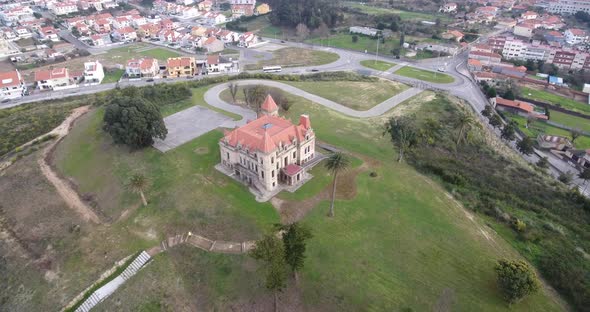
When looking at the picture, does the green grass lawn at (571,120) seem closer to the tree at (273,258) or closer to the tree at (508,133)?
the tree at (508,133)

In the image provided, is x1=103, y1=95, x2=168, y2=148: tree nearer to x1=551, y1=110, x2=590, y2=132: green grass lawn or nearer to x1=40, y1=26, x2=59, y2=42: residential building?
x1=551, y1=110, x2=590, y2=132: green grass lawn

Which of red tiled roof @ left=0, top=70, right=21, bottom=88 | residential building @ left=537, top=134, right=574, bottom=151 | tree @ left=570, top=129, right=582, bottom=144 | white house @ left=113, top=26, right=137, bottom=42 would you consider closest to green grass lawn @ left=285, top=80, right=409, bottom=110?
residential building @ left=537, top=134, right=574, bottom=151

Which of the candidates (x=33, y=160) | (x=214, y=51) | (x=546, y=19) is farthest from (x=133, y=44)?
(x=546, y=19)

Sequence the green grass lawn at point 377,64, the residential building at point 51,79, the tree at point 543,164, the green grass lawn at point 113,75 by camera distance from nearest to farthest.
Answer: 1. the tree at point 543,164
2. the residential building at point 51,79
3. the green grass lawn at point 113,75
4. the green grass lawn at point 377,64

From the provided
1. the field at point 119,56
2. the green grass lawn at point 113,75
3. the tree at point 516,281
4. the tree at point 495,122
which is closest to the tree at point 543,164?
the tree at point 495,122

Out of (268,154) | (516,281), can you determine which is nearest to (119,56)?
(268,154)
